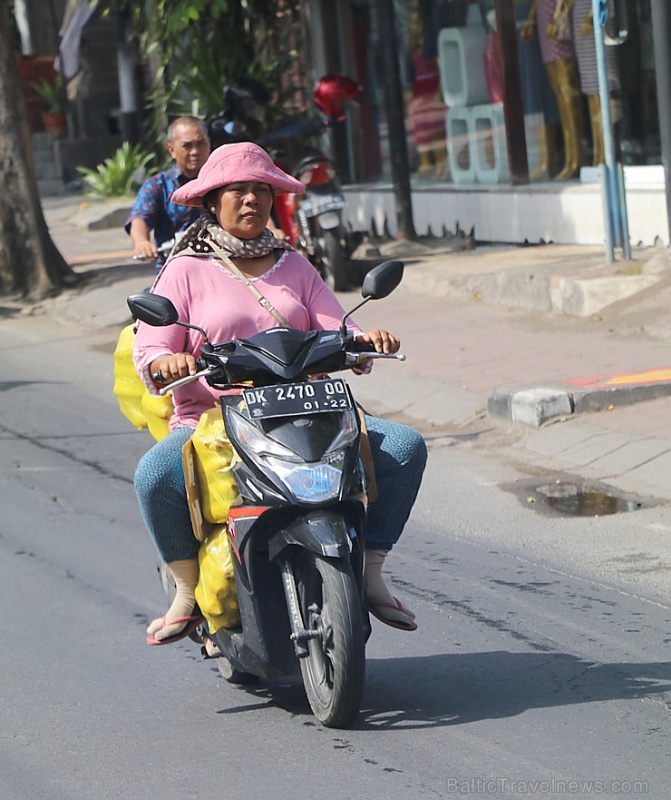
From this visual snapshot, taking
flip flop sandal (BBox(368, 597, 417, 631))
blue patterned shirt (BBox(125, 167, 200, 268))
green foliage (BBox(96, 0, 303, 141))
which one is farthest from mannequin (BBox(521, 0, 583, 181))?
flip flop sandal (BBox(368, 597, 417, 631))

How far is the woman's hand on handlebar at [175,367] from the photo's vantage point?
4195 mm

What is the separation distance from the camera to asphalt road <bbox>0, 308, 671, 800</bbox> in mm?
3951

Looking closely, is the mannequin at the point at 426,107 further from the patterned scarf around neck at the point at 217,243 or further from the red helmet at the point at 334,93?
the patterned scarf around neck at the point at 217,243

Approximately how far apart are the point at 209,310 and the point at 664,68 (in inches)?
296

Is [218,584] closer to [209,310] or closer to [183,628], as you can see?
[183,628]

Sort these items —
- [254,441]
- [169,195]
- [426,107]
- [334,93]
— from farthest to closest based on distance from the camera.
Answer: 1. [426,107]
2. [334,93]
3. [169,195]
4. [254,441]

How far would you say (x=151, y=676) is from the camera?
499 cm

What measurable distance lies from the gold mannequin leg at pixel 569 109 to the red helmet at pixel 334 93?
2021 millimetres

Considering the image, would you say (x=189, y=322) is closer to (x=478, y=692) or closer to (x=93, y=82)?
(x=478, y=692)

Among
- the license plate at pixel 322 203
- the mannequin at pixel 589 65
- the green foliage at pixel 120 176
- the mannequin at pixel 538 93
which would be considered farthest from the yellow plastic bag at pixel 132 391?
the green foliage at pixel 120 176

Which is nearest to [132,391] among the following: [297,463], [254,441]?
[254,441]

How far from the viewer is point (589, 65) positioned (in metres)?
13.8

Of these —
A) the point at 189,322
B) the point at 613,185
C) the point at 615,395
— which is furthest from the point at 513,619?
the point at 613,185

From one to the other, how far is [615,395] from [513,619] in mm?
3267
